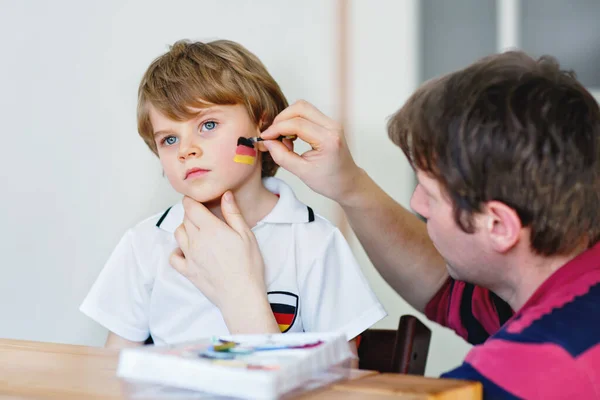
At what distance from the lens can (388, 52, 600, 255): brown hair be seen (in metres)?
0.90

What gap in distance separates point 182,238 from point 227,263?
0.12 m

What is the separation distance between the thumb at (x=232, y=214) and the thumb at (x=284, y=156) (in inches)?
4.6

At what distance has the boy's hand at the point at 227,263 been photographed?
118cm

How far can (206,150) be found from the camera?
4.13 ft

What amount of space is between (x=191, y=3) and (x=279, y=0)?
0.73 ft

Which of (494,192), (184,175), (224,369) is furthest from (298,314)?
(224,369)

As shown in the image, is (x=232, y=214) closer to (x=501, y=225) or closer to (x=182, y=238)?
(x=182, y=238)

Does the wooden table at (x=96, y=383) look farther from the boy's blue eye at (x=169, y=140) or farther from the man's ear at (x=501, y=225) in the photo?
the boy's blue eye at (x=169, y=140)

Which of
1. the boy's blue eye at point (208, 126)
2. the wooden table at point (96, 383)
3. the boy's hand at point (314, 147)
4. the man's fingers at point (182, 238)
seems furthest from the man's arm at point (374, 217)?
the wooden table at point (96, 383)

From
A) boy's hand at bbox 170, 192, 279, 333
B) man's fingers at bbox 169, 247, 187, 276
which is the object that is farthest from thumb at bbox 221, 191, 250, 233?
man's fingers at bbox 169, 247, 187, 276

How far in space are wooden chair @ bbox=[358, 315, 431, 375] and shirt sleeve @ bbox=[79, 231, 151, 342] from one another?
1.34ft

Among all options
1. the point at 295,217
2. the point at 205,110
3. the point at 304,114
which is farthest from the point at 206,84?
the point at 295,217

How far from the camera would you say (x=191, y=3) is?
1847 millimetres

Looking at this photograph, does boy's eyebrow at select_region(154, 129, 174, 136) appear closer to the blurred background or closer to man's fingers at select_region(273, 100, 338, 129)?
man's fingers at select_region(273, 100, 338, 129)
